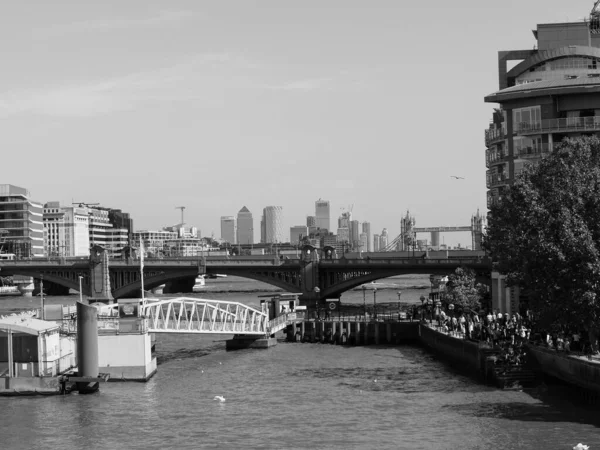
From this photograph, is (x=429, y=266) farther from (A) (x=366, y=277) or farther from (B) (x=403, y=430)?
(B) (x=403, y=430)

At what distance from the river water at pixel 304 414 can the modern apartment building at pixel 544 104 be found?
2660 centimetres

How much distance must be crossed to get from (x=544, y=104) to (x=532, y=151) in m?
4.45

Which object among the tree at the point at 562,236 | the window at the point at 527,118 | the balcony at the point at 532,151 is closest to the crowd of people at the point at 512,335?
the tree at the point at 562,236

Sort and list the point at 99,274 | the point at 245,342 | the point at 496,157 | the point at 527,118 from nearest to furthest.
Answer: the point at 527,118 < the point at 245,342 < the point at 496,157 < the point at 99,274

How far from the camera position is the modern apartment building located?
333 ft

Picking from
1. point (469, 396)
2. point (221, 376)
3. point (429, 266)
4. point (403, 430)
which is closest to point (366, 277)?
point (429, 266)

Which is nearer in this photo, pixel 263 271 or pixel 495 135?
pixel 495 135

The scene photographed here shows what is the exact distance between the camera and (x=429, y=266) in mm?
154375

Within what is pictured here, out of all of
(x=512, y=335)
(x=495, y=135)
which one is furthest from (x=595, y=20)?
(x=512, y=335)

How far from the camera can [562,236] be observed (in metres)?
67.8

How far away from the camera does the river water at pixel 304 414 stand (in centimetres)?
5697

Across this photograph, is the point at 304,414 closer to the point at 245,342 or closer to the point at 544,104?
the point at 245,342

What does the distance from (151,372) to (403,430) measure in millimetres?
28330

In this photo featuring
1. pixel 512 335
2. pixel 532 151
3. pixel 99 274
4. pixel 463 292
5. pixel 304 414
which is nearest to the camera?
pixel 304 414
